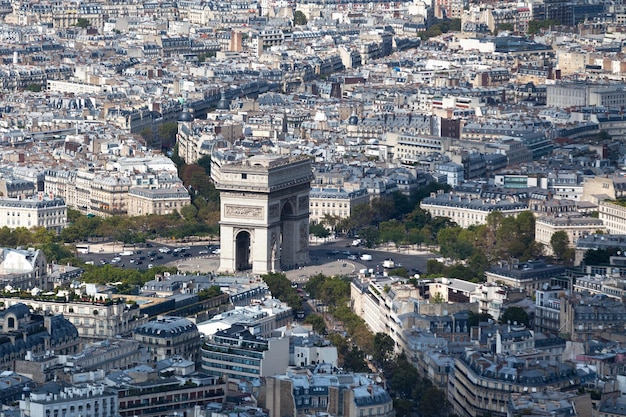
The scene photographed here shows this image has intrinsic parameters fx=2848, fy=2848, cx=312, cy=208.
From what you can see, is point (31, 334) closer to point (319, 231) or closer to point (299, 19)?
point (319, 231)

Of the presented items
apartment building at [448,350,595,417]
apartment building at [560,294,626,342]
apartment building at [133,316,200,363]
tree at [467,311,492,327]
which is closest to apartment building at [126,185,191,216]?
tree at [467,311,492,327]

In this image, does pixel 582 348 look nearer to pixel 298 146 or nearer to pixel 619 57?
pixel 298 146

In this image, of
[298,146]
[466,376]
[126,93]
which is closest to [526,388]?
[466,376]

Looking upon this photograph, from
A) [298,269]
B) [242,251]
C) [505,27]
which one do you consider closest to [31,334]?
[242,251]

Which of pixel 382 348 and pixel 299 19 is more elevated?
pixel 382 348

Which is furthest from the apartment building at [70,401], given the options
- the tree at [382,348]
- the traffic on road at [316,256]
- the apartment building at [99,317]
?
the traffic on road at [316,256]

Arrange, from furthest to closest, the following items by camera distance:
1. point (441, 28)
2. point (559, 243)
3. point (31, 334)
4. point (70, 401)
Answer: point (441, 28)
point (559, 243)
point (31, 334)
point (70, 401)
